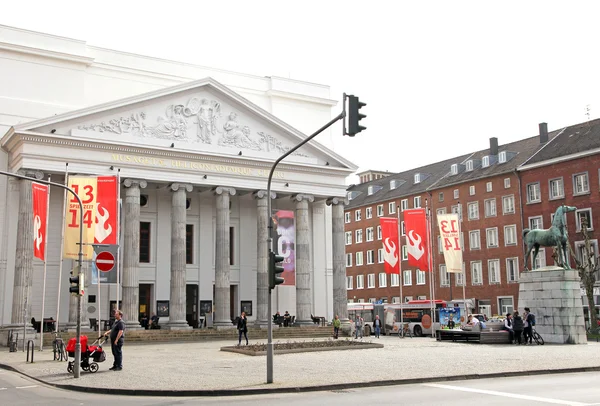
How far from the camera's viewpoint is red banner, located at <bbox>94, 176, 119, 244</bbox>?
3547 centimetres

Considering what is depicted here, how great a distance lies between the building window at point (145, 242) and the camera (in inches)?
1832

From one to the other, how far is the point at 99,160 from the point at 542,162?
39.8m

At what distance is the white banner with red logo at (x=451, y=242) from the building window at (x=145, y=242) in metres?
19.8

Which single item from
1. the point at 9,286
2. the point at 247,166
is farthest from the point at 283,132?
the point at 9,286

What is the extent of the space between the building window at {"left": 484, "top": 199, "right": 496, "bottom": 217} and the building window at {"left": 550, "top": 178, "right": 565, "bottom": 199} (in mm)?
7055

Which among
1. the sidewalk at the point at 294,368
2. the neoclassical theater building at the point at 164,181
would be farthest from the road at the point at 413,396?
the neoclassical theater building at the point at 164,181

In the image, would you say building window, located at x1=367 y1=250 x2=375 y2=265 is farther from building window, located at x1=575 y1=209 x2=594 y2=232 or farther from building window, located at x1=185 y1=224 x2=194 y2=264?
building window, located at x1=185 y1=224 x2=194 y2=264

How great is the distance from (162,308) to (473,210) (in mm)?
36286

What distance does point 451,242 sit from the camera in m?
43.5

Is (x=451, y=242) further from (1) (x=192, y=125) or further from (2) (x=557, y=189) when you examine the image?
(2) (x=557, y=189)

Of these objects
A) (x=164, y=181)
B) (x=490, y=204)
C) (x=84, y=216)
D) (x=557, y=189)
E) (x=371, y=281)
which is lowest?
(x=371, y=281)

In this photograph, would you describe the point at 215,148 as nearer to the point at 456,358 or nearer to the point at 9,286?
the point at 9,286

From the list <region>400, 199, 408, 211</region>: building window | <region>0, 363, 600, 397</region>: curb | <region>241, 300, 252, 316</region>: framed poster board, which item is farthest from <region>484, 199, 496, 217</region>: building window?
<region>0, 363, 600, 397</region>: curb

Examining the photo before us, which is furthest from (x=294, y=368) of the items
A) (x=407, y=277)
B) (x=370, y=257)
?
(x=370, y=257)
